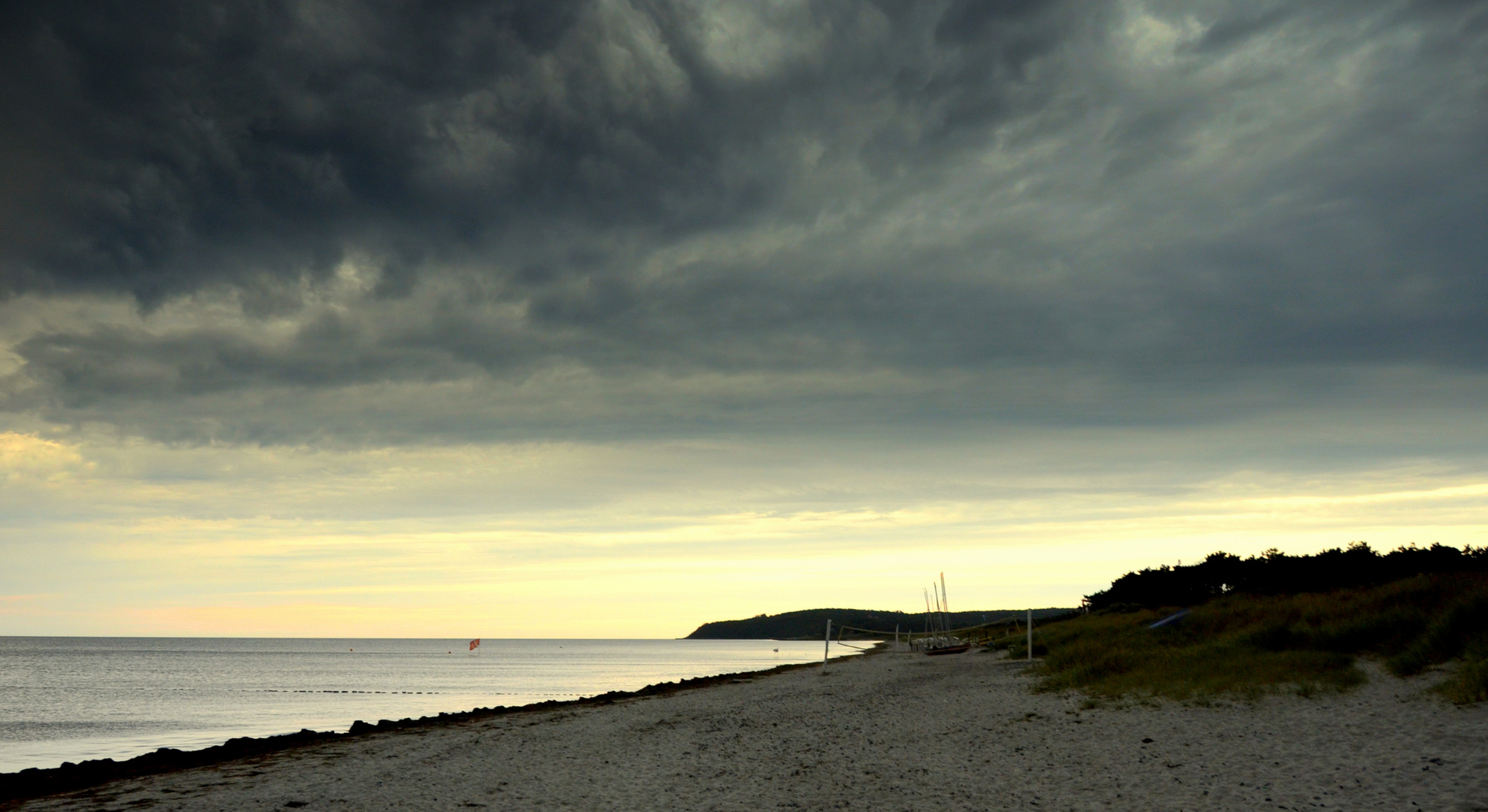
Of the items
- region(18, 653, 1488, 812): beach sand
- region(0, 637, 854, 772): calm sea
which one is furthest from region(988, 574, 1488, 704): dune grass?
region(0, 637, 854, 772): calm sea

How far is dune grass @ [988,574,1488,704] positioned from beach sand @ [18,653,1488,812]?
2.80 feet

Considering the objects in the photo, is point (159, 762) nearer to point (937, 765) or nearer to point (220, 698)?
point (937, 765)

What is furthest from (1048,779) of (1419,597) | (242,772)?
(1419,597)

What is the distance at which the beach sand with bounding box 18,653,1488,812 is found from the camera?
12.0 meters

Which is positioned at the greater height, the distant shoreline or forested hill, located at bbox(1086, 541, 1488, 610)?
forested hill, located at bbox(1086, 541, 1488, 610)

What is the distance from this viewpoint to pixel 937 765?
1526 centimetres

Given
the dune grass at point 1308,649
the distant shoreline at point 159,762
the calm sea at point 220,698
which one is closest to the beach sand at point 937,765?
the dune grass at point 1308,649

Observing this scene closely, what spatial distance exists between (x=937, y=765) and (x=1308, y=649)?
13.6 meters

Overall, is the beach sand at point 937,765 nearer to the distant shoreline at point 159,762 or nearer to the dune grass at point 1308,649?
the dune grass at point 1308,649

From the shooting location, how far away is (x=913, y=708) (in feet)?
82.6

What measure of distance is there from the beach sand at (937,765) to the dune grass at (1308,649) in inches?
33.6

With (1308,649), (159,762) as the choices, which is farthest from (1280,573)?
(159,762)

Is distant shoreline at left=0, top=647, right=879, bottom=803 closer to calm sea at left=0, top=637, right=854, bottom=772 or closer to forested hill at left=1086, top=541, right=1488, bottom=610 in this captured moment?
calm sea at left=0, top=637, right=854, bottom=772

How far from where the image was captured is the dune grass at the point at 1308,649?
58.7 feet
